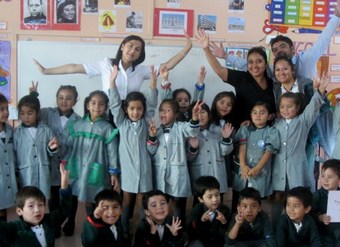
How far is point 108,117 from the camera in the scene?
2879mm

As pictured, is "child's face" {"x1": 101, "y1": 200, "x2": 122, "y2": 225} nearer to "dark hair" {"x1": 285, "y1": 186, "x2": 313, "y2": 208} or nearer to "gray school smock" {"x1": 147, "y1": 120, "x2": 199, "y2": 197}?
"gray school smock" {"x1": 147, "y1": 120, "x2": 199, "y2": 197}

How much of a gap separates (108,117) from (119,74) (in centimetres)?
30

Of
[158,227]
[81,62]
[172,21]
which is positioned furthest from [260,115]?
[81,62]

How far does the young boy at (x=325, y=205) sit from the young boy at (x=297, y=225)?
0.13 m

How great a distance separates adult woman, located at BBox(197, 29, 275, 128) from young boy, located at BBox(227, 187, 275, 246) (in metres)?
0.64

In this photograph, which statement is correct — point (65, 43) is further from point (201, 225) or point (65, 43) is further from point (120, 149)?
point (201, 225)

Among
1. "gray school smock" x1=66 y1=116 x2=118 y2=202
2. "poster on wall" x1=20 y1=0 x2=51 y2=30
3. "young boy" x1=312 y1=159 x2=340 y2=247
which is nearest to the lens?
"young boy" x1=312 y1=159 x2=340 y2=247

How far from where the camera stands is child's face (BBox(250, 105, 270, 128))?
8.68 feet

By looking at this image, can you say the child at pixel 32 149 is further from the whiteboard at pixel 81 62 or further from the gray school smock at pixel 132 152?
the whiteboard at pixel 81 62

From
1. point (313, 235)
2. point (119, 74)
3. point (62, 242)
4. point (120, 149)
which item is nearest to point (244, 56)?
point (119, 74)

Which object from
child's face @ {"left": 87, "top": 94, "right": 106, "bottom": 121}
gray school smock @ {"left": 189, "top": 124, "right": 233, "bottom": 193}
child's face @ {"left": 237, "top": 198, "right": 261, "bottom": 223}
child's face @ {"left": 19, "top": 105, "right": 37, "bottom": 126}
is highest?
child's face @ {"left": 87, "top": 94, "right": 106, "bottom": 121}

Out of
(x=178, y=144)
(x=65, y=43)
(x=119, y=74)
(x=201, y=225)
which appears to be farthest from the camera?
(x=65, y=43)

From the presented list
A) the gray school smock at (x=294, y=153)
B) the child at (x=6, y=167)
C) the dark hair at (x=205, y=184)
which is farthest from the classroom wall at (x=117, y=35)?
the dark hair at (x=205, y=184)

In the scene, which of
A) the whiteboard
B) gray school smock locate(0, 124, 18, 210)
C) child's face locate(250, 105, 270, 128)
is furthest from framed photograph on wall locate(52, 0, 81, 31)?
child's face locate(250, 105, 270, 128)
